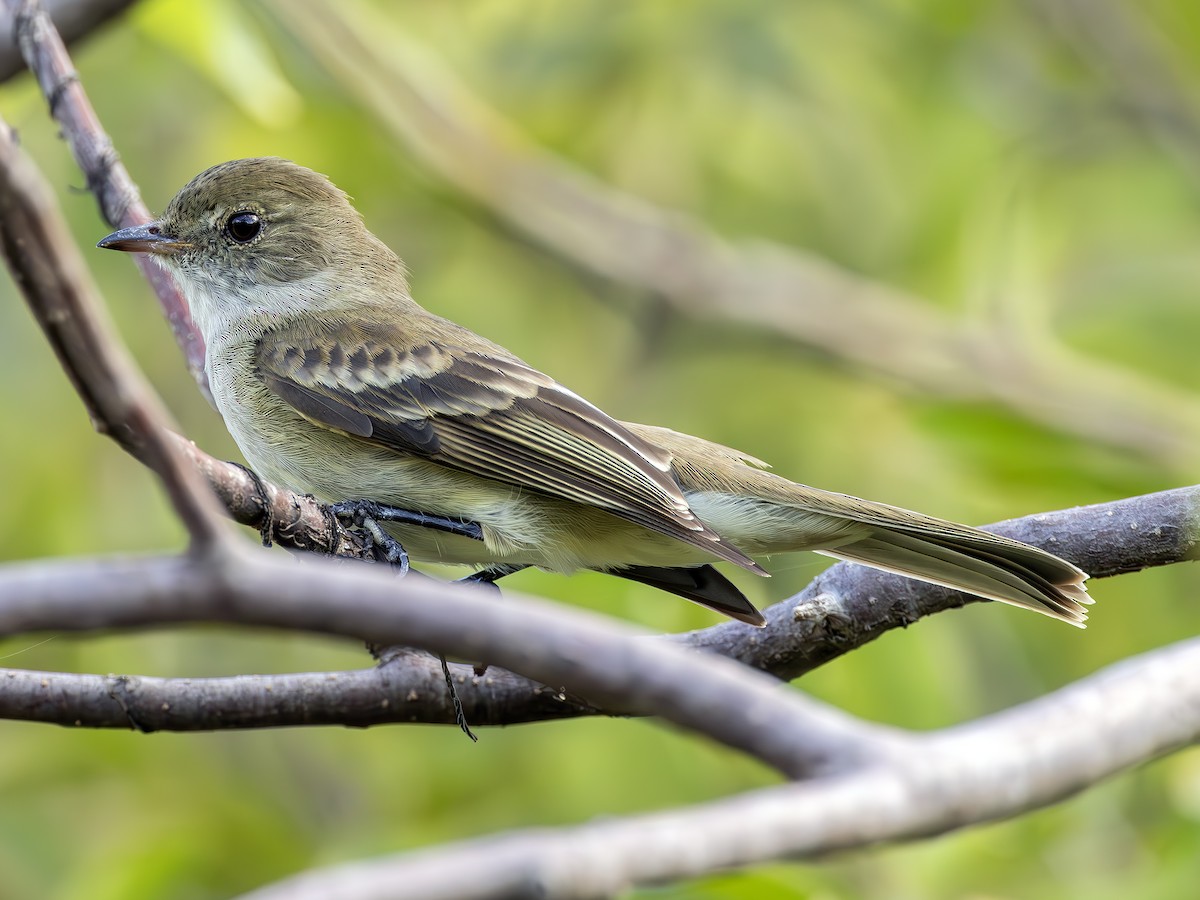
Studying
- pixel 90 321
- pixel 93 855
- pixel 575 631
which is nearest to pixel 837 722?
pixel 575 631

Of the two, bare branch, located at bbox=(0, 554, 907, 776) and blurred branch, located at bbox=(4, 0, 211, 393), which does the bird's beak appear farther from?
bare branch, located at bbox=(0, 554, 907, 776)

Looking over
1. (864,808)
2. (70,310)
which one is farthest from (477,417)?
(864,808)

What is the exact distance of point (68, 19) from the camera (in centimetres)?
452

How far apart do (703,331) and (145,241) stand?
11.3 ft

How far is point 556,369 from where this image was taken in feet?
24.9

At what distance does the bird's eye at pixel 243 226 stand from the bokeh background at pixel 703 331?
16.2 inches

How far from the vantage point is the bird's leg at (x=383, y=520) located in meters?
4.18

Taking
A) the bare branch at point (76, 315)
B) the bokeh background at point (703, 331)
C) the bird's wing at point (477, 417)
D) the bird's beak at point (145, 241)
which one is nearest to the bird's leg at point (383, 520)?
the bird's wing at point (477, 417)

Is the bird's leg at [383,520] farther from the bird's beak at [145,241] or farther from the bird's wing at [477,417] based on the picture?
the bird's beak at [145,241]

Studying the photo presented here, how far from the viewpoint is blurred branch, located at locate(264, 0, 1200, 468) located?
21.0 feet

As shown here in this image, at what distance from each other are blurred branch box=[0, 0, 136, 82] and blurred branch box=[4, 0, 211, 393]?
0.18 feet

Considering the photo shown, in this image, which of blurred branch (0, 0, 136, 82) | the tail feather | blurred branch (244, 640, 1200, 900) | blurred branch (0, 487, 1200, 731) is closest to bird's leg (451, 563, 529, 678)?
blurred branch (0, 487, 1200, 731)

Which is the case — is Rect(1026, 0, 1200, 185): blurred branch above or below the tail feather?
above

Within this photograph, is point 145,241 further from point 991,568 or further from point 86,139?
point 991,568
